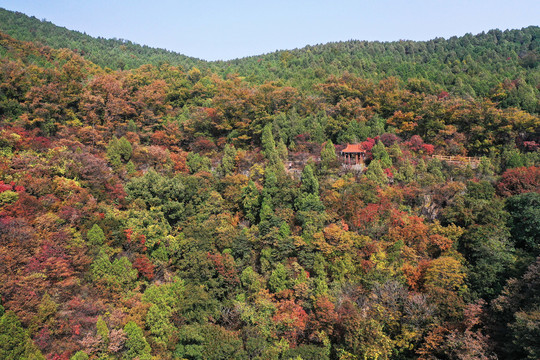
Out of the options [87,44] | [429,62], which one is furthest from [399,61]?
[87,44]

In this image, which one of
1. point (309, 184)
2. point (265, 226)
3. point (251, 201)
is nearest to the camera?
point (265, 226)

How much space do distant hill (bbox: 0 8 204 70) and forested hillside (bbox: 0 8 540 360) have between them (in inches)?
831

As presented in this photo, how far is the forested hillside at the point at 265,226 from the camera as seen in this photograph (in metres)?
21.6

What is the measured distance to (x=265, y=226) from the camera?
28438mm

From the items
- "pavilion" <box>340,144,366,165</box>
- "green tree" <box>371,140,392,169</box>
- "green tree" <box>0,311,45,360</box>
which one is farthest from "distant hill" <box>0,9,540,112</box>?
"green tree" <box>0,311,45,360</box>

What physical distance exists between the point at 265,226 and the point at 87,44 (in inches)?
2628

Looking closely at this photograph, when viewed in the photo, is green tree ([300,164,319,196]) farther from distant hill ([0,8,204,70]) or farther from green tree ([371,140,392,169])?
distant hill ([0,8,204,70])

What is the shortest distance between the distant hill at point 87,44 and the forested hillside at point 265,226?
2111 cm

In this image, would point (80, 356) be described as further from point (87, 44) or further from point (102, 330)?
point (87, 44)

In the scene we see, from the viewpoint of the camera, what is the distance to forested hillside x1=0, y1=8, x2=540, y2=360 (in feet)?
70.8

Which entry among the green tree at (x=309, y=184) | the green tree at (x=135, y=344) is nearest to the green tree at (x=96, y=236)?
the green tree at (x=135, y=344)

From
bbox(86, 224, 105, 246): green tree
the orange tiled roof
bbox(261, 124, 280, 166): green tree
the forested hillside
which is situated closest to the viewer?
the forested hillside

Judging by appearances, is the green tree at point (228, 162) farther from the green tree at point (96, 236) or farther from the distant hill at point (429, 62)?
the distant hill at point (429, 62)

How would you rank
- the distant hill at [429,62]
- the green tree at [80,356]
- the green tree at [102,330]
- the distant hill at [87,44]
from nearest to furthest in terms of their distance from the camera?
the green tree at [80,356], the green tree at [102,330], the distant hill at [429,62], the distant hill at [87,44]
